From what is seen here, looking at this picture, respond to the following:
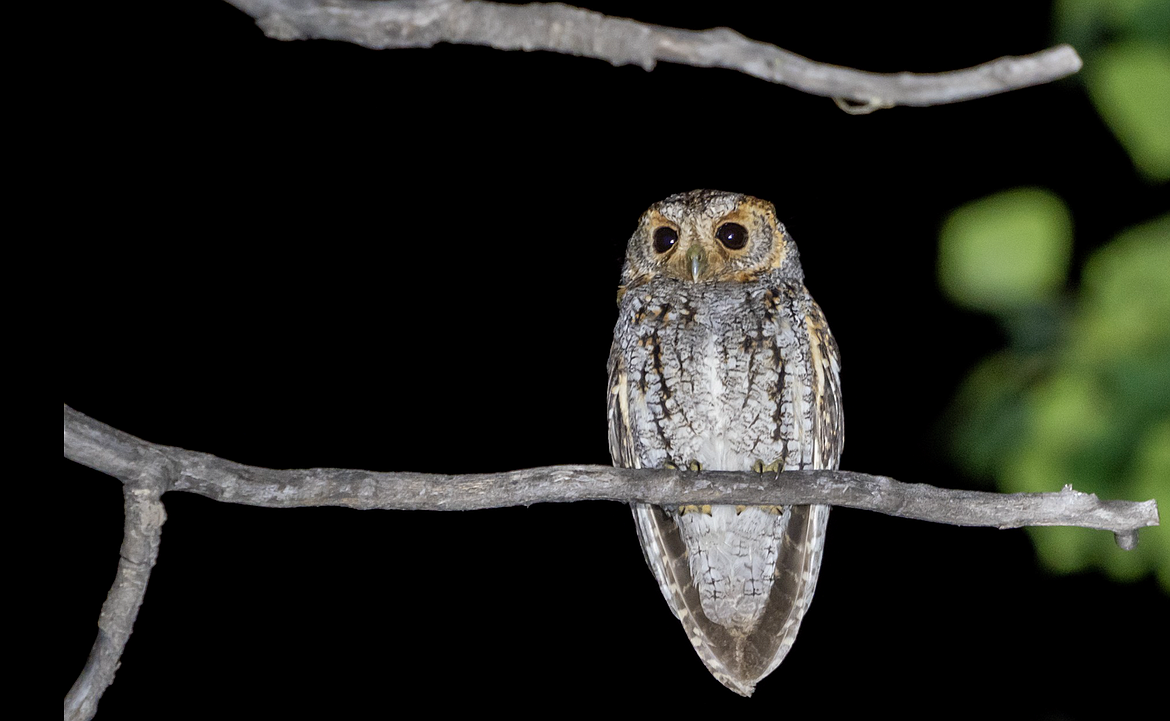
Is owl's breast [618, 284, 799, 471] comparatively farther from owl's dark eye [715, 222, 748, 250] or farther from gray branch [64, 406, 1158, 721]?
gray branch [64, 406, 1158, 721]

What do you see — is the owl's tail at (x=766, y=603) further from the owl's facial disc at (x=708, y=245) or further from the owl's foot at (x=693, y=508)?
the owl's facial disc at (x=708, y=245)

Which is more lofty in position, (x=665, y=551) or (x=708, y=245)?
(x=708, y=245)

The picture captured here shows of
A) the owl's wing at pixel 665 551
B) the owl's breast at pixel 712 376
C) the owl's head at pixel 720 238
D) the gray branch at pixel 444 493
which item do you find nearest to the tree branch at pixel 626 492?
the gray branch at pixel 444 493

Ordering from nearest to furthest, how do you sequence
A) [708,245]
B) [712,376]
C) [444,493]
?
[444,493], [712,376], [708,245]

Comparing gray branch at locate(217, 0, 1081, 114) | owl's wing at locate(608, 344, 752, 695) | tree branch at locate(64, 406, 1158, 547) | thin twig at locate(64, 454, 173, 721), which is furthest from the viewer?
owl's wing at locate(608, 344, 752, 695)

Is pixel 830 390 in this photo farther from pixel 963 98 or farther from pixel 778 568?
pixel 963 98

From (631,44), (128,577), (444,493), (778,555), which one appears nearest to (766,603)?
(778,555)

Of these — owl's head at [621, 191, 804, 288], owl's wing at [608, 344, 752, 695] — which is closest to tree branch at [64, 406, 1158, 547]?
owl's wing at [608, 344, 752, 695]

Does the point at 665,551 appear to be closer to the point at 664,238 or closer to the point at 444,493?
the point at 664,238
